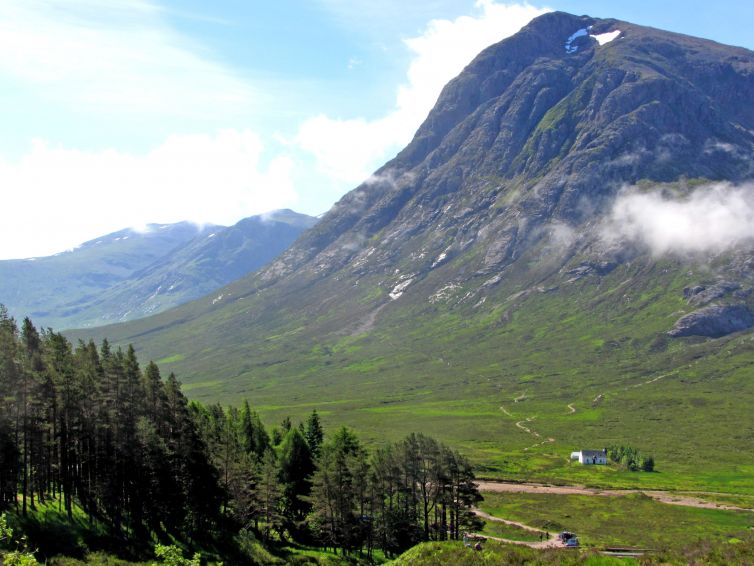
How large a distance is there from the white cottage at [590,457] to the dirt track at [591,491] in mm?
28283

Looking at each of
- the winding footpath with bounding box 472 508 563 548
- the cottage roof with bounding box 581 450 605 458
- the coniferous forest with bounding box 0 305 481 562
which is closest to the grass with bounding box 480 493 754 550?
the winding footpath with bounding box 472 508 563 548

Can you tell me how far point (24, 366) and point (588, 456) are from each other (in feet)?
491

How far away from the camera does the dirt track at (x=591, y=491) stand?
12064cm

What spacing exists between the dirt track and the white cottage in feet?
92.8

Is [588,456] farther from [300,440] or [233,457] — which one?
[233,457]

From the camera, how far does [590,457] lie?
164375 millimetres

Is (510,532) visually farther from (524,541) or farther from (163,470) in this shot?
(163,470)

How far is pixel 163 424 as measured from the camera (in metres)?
65.2

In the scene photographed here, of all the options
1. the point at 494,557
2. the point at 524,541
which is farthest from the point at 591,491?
the point at 494,557

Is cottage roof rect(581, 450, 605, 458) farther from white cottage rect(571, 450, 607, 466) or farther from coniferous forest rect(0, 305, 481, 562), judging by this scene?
coniferous forest rect(0, 305, 481, 562)

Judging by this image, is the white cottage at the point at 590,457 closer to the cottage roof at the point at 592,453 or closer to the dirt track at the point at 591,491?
the cottage roof at the point at 592,453

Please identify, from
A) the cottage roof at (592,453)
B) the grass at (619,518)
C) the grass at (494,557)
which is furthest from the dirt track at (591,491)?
the grass at (494,557)

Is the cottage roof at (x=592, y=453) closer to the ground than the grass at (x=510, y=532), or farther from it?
closer to the ground

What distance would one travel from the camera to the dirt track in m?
121
